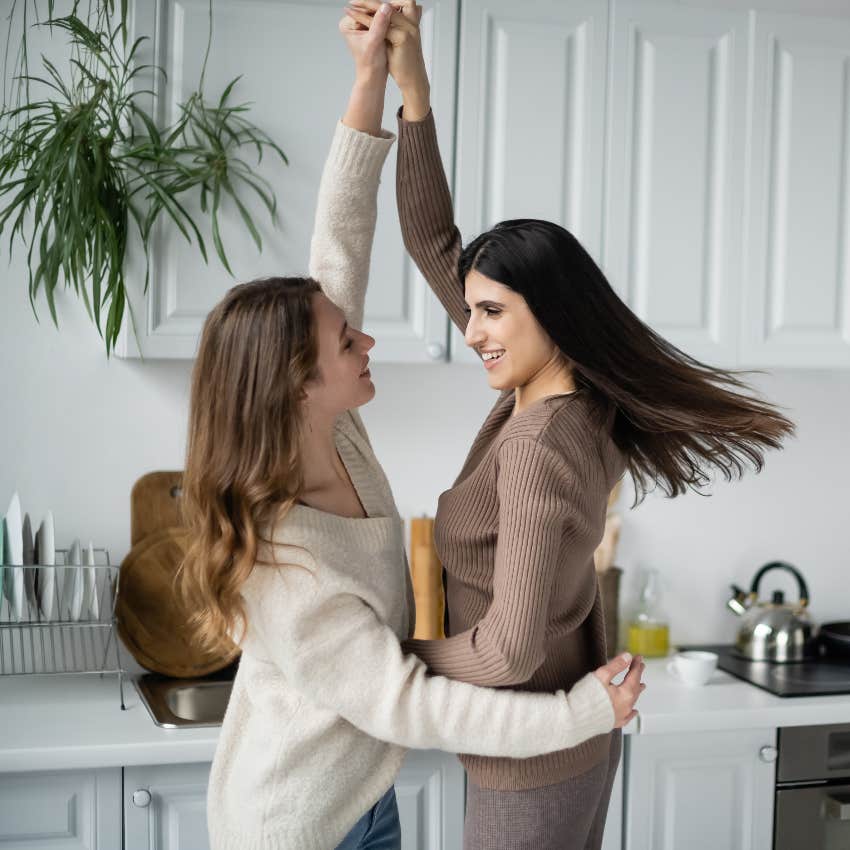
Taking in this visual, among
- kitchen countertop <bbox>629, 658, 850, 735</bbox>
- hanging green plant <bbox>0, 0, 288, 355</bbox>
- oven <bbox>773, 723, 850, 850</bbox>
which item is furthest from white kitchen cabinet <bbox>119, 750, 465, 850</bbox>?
hanging green plant <bbox>0, 0, 288, 355</bbox>

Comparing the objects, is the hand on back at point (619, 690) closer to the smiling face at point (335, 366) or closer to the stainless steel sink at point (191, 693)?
the smiling face at point (335, 366)

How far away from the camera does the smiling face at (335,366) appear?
1390mm

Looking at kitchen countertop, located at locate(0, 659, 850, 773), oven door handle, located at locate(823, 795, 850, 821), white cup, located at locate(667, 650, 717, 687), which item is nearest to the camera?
kitchen countertop, located at locate(0, 659, 850, 773)

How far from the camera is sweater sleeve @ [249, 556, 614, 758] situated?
1.32 m

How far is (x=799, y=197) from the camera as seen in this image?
246 cm

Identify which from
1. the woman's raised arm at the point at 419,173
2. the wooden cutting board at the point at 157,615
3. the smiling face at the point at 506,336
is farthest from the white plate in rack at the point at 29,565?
the smiling face at the point at 506,336

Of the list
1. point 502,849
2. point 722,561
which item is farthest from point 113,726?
point 722,561

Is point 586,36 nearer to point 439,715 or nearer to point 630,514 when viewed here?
point 630,514

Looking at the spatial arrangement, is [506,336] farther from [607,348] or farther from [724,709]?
[724,709]

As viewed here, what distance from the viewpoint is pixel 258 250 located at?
2.20 meters

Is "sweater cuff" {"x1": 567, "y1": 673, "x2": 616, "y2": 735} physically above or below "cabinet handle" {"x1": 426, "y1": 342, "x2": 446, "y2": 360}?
below

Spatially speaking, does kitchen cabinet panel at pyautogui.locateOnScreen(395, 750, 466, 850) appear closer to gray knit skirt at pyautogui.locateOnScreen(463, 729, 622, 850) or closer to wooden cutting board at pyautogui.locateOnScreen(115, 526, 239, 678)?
wooden cutting board at pyautogui.locateOnScreen(115, 526, 239, 678)

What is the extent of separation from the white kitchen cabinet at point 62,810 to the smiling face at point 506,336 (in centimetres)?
112

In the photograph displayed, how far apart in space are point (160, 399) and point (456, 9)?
1.06 meters
